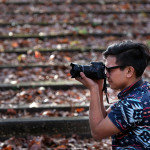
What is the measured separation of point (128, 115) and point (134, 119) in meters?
0.05

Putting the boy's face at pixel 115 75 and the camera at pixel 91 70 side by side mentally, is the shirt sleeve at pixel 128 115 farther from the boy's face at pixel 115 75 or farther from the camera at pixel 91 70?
the camera at pixel 91 70

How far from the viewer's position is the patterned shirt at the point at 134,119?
5.66 feet

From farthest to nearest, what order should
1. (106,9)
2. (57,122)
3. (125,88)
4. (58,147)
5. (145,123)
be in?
(106,9)
(57,122)
(58,147)
(125,88)
(145,123)

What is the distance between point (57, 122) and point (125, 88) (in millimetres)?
1354

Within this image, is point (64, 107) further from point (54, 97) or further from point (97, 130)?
point (97, 130)

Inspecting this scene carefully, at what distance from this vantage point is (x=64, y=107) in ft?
11.2

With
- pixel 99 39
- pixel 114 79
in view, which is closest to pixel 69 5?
pixel 99 39

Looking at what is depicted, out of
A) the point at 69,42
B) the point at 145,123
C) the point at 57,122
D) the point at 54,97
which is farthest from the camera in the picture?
the point at 69,42

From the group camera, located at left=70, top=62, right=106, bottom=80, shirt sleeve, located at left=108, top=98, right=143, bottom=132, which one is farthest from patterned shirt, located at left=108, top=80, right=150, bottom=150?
camera, located at left=70, top=62, right=106, bottom=80

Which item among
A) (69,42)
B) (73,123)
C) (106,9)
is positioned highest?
(106,9)

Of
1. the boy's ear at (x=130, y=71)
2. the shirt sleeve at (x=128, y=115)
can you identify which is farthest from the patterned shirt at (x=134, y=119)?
the boy's ear at (x=130, y=71)

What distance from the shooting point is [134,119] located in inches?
67.7

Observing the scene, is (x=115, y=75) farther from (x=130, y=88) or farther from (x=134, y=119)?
(x=134, y=119)

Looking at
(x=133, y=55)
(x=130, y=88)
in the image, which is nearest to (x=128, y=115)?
(x=130, y=88)
